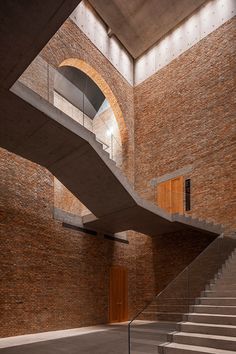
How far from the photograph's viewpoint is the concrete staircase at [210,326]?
6348 mm

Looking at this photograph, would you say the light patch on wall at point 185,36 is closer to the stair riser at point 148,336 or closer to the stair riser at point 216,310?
the stair riser at point 216,310

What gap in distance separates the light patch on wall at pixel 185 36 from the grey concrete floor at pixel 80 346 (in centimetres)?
1286

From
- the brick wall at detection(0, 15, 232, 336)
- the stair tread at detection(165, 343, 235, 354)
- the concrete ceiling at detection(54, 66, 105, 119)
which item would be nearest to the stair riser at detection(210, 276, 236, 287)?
the stair tread at detection(165, 343, 235, 354)

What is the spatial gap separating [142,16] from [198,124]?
5853mm

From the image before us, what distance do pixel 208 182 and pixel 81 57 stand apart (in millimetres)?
7535

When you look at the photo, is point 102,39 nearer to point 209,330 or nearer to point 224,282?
point 224,282

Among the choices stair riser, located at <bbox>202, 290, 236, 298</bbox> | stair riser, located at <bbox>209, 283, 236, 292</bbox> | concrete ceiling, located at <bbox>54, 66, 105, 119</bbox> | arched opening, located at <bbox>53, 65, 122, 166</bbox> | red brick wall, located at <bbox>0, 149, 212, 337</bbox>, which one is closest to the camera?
stair riser, located at <bbox>202, 290, 236, 298</bbox>

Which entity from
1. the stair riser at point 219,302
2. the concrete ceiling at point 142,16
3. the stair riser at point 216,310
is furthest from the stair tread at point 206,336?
the concrete ceiling at point 142,16

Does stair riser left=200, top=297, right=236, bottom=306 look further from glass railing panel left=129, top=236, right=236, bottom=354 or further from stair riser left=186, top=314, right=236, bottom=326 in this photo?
stair riser left=186, top=314, right=236, bottom=326

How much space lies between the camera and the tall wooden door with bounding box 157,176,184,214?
1387cm

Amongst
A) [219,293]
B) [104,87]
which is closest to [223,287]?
[219,293]

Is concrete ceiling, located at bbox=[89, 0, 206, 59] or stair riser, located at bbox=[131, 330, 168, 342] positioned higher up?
concrete ceiling, located at bbox=[89, 0, 206, 59]

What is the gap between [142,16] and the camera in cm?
1638

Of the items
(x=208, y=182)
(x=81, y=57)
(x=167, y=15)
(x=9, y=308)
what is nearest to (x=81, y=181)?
(x=9, y=308)
